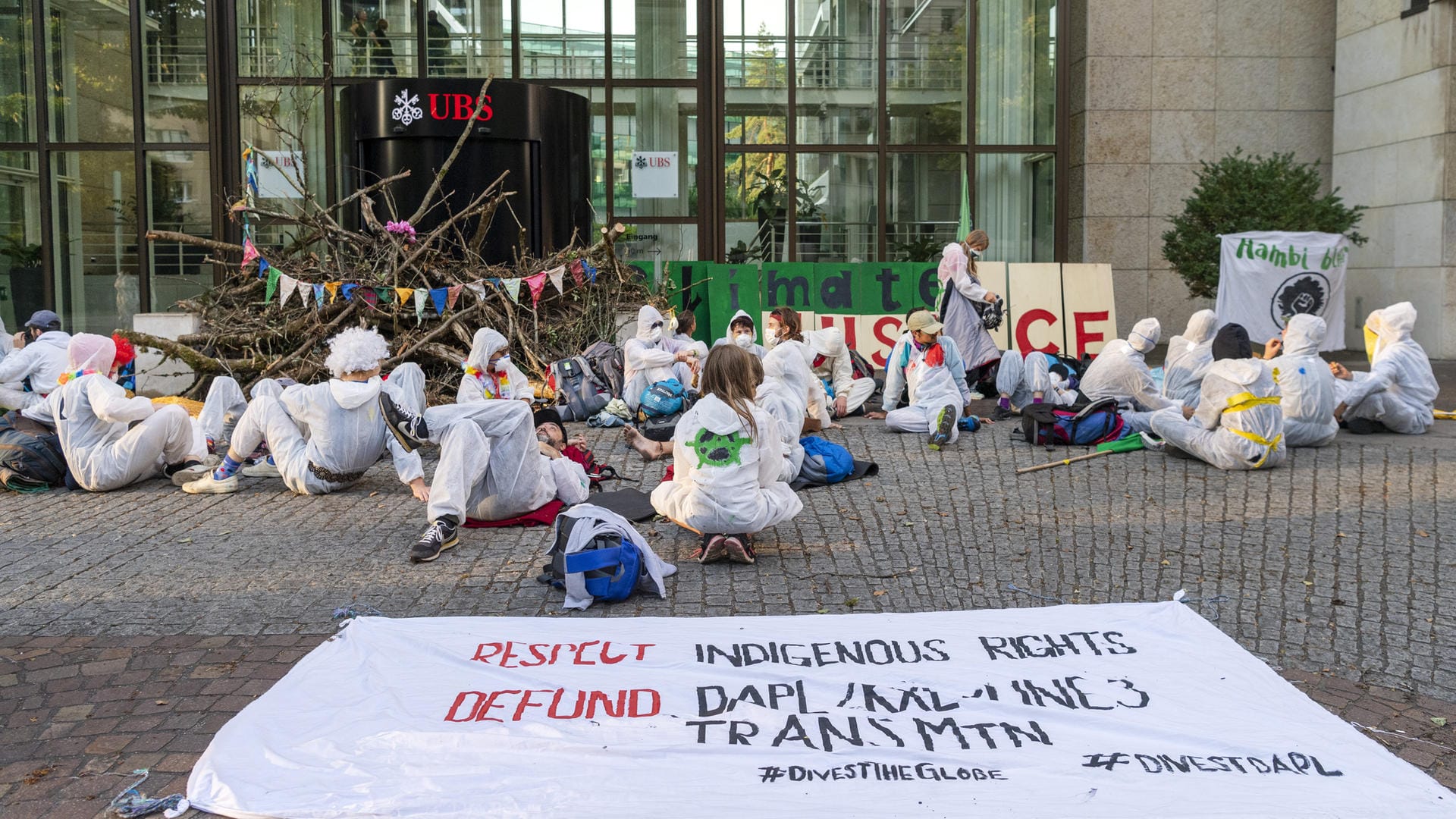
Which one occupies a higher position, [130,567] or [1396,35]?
[1396,35]

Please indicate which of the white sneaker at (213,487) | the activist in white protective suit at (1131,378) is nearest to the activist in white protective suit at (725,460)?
the white sneaker at (213,487)

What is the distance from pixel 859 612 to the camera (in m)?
5.97

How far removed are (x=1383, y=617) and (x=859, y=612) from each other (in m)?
2.51

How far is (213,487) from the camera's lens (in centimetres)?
909

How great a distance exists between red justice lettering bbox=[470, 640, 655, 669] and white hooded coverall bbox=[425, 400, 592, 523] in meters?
2.28

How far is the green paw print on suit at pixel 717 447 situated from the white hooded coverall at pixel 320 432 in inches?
A: 95.1

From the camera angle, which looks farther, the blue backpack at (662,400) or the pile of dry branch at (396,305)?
the pile of dry branch at (396,305)

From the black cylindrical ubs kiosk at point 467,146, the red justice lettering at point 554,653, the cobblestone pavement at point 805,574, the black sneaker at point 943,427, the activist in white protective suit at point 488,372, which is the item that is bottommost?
the cobblestone pavement at point 805,574

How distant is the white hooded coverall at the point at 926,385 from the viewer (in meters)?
10.7

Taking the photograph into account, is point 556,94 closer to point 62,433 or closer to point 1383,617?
point 62,433

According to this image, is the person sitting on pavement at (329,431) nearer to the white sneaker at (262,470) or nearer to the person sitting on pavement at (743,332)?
the white sneaker at (262,470)

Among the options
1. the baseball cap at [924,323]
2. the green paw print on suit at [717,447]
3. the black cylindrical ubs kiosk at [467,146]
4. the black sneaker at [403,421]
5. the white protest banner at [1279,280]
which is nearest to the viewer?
the green paw print on suit at [717,447]

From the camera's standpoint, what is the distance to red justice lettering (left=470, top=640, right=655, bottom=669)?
494cm

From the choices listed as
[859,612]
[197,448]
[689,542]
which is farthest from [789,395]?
[197,448]
